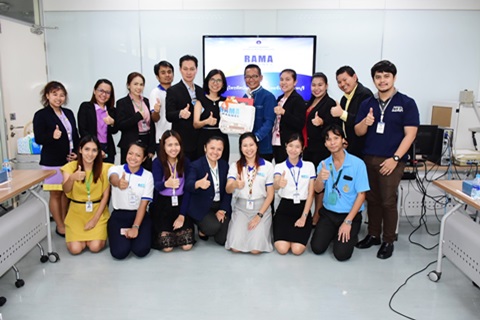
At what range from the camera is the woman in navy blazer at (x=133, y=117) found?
3597 millimetres

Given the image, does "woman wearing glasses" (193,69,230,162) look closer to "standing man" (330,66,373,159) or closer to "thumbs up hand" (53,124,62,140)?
"standing man" (330,66,373,159)

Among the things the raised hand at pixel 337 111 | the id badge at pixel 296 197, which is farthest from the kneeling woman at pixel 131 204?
the raised hand at pixel 337 111

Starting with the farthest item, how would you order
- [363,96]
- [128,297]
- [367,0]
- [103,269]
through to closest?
[367,0]
[363,96]
[103,269]
[128,297]

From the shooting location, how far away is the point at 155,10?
17.1 feet

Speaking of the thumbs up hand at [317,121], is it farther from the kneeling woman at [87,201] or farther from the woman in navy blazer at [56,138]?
the woman in navy blazer at [56,138]

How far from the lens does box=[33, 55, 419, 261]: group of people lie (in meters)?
3.19

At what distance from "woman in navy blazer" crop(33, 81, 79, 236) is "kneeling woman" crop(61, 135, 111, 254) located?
0.28 metres

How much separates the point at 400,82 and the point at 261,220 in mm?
3247

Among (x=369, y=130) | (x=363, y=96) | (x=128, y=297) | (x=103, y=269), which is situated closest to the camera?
(x=128, y=297)

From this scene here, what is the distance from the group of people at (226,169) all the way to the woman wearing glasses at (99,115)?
1cm

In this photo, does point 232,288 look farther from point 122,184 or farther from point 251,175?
point 122,184

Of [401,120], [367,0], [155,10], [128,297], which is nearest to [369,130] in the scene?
[401,120]

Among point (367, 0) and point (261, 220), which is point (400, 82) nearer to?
point (367, 0)

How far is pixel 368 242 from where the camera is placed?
3.46 m
